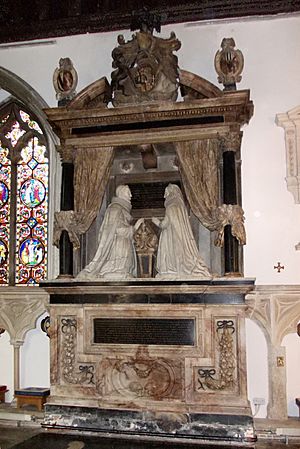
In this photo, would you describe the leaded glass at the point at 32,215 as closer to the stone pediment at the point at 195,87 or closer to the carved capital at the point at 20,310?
the carved capital at the point at 20,310

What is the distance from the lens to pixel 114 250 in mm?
5781

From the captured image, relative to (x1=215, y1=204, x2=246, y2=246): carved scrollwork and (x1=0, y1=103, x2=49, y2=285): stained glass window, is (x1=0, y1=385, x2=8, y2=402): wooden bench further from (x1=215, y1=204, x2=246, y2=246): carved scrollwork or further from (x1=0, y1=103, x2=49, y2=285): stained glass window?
(x1=215, y1=204, x2=246, y2=246): carved scrollwork

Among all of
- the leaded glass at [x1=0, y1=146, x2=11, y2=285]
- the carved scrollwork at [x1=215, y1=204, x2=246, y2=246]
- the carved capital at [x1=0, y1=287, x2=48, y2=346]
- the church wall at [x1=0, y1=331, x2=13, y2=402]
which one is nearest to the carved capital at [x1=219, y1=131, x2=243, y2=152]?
the carved scrollwork at [x1=215, y1=204, x2=246, y2=246]

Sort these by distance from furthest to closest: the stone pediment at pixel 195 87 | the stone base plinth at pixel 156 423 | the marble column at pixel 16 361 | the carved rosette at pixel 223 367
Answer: the marble column at pixel 16 361
the stone pediment at pixel 195 87
the carved rosette at pixel 223 367
the stone base plinth at pixel 156 423

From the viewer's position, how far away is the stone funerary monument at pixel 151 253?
5254 millimetres

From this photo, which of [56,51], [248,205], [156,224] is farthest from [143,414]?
[56,51]

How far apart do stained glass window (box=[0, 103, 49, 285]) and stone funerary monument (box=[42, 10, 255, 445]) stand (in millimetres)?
1002

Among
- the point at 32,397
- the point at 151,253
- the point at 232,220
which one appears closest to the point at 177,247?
the point at 151,253

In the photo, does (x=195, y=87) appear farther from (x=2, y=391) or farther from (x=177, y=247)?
(x=2, y=391)

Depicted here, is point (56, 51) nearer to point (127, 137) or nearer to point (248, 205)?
point (127, 137)

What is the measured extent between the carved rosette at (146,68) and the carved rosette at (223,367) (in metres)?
2.34

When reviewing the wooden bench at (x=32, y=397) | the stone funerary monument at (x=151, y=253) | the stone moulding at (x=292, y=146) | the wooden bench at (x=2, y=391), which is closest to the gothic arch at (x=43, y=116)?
the stone funerary monument at (x=151, y=253)

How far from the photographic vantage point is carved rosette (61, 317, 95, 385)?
18.2 ft

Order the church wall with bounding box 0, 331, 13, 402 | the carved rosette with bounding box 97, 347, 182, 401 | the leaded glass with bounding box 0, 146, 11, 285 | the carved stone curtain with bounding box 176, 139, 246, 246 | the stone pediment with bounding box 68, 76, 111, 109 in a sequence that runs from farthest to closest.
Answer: the leaded glass with bounding box 0, 146, 11, 285 < the church wall with bounding box 0, 331, 13, 402 < the stone pediment with bounding box 68, 76, 111, 109 < the carved stone curtain with bounding box 176, 139, 246, 246 < the carved rosette with bounding box 97, 347, 182, 401
